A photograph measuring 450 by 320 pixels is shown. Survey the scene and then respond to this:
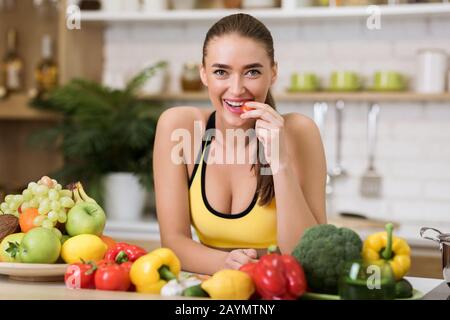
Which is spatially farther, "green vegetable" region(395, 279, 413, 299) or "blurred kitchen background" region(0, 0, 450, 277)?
"blurred kitchen background" region(0, 0, 450, 277)

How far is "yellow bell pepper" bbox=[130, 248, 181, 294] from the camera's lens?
4.66 ft

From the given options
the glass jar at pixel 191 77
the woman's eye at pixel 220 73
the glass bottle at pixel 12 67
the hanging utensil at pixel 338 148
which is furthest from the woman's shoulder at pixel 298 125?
the glass bottle at pixel 12 67

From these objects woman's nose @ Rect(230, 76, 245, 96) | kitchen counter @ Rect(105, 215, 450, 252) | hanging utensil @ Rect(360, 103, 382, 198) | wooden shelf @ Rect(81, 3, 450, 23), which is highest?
wooden shelf @ Rect(81, 3, 450, 23)

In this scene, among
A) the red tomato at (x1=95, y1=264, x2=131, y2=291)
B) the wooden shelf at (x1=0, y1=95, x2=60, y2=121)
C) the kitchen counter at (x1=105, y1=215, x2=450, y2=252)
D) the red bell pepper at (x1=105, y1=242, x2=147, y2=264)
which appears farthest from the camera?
the wooden shelf at (x1=0, y1=95, x2=60, y2=121)

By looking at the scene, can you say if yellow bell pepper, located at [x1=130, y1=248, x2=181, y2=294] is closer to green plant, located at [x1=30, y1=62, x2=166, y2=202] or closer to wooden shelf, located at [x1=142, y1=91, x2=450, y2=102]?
green plant, located at [x1=30, y1=62, x2=166, y2=202]

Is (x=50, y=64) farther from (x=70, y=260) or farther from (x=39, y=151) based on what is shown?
(x=70, y=260)

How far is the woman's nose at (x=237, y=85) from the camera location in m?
1.78

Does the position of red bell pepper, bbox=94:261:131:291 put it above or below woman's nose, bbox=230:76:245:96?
below

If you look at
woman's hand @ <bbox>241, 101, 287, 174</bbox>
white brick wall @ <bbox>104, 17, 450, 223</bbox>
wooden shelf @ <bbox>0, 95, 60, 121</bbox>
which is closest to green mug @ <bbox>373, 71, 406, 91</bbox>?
white brick wall @ <bbox>104, 17, 450, 223</bbox>

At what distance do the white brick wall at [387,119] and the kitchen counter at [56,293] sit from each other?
2178mm

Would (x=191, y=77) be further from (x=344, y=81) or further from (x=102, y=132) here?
(x=344, y=81)

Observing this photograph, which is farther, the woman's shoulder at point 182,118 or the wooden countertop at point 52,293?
the woman's shoulder at point 182,118

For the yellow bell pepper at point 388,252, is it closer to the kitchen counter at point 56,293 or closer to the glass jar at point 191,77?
the kitchen counter at point 56,293

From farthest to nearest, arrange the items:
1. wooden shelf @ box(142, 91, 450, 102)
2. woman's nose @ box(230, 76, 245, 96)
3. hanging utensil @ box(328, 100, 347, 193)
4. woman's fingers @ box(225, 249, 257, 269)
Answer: hanging utensil @ box(328, 100, 347, 193)
wooden shelf @ box(142, 91, 450, 102)
woman's nose @ box(230, 76, 245, 96)
woman's fingers @ box(225, 249, 257, 269)
